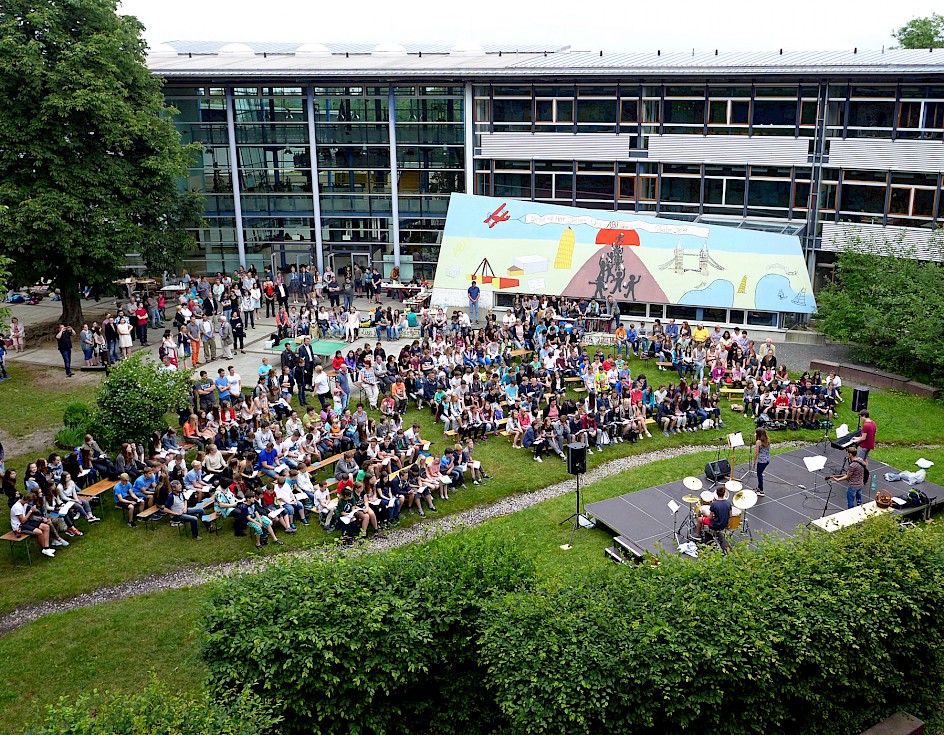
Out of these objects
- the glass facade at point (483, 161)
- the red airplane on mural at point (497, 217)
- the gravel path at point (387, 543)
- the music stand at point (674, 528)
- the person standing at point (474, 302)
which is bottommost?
the gravel path at point (387, 543)

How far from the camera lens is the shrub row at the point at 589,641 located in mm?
10930

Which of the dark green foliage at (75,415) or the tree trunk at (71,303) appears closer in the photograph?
the dark green foliage at (75,415)

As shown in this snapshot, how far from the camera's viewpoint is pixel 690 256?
110 feet

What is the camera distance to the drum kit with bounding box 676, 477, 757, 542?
1702cm

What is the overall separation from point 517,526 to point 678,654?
797cm

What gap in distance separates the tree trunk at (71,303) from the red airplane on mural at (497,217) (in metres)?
15.8

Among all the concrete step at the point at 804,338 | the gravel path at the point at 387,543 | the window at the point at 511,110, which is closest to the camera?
the gravel path at the point at 387,543

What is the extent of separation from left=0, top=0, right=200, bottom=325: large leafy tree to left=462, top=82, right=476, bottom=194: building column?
1310cm

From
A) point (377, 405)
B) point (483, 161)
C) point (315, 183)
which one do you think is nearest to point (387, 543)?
point (377, 405)

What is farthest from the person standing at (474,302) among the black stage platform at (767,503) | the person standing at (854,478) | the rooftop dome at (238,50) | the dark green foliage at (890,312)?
the rooftop dome at (238,50)

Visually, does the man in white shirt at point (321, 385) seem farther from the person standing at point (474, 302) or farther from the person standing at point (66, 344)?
the person standing at point (474, 302)

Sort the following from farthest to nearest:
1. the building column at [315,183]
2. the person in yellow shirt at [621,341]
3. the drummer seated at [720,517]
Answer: the building column at [315,183] < the person in yellow shirt at [621,341] < the drummer seated at [720,517]

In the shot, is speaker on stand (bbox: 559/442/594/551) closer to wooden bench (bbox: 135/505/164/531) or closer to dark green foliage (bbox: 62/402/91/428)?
wooden bench (bbox: 135/505/164/531)

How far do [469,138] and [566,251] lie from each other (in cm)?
767
